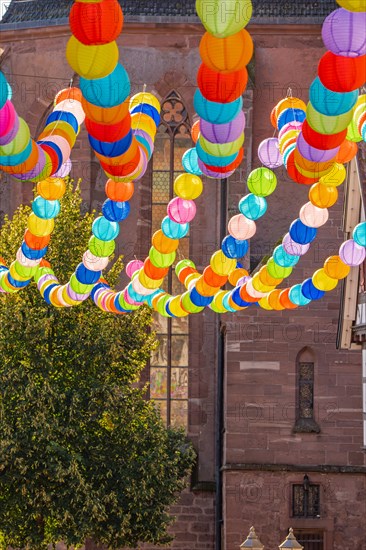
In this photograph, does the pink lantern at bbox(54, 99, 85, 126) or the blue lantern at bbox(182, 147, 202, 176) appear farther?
the blue lantern at bbox(182, 147, 202, 176)

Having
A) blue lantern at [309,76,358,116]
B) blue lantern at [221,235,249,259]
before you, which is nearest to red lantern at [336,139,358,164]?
blue lantern at [309,76,358,116]

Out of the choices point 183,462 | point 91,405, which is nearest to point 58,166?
point 91,405

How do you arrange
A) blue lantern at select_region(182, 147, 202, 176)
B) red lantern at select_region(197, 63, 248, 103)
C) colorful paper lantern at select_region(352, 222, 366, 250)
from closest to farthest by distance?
red lantern at select_region(197, 63, 248, 103) → blue lantern at select_region(182, 147, 202, 176) → colorful paper lantern at select_region(352, 222, 366, 250)

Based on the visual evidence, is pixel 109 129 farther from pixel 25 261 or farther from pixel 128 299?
pixel 128 299

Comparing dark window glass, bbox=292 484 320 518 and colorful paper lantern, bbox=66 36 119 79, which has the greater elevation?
colorful paper lantern, bbox=66 36 119 79

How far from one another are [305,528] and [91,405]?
6.89 metres

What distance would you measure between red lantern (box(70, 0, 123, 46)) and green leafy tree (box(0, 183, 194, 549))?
1500cm

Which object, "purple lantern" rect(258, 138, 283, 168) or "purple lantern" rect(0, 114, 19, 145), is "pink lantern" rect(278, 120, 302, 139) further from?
"purple lantern" rect(0, 114, 19, 145)

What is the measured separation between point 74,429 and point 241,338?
6.74m

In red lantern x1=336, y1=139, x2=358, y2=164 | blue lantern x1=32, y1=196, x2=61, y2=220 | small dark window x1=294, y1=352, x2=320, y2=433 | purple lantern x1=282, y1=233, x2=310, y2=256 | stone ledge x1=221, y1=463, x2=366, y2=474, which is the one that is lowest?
stone ledge x1=221, y1=463, x2=366, y2=474

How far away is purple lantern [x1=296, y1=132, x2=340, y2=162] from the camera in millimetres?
11453

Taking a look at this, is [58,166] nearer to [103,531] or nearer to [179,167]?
[103,531]

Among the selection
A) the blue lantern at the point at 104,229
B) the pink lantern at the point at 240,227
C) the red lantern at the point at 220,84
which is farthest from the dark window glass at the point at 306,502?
the red lantern at the point at 220,84

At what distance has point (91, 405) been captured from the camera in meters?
25.1
